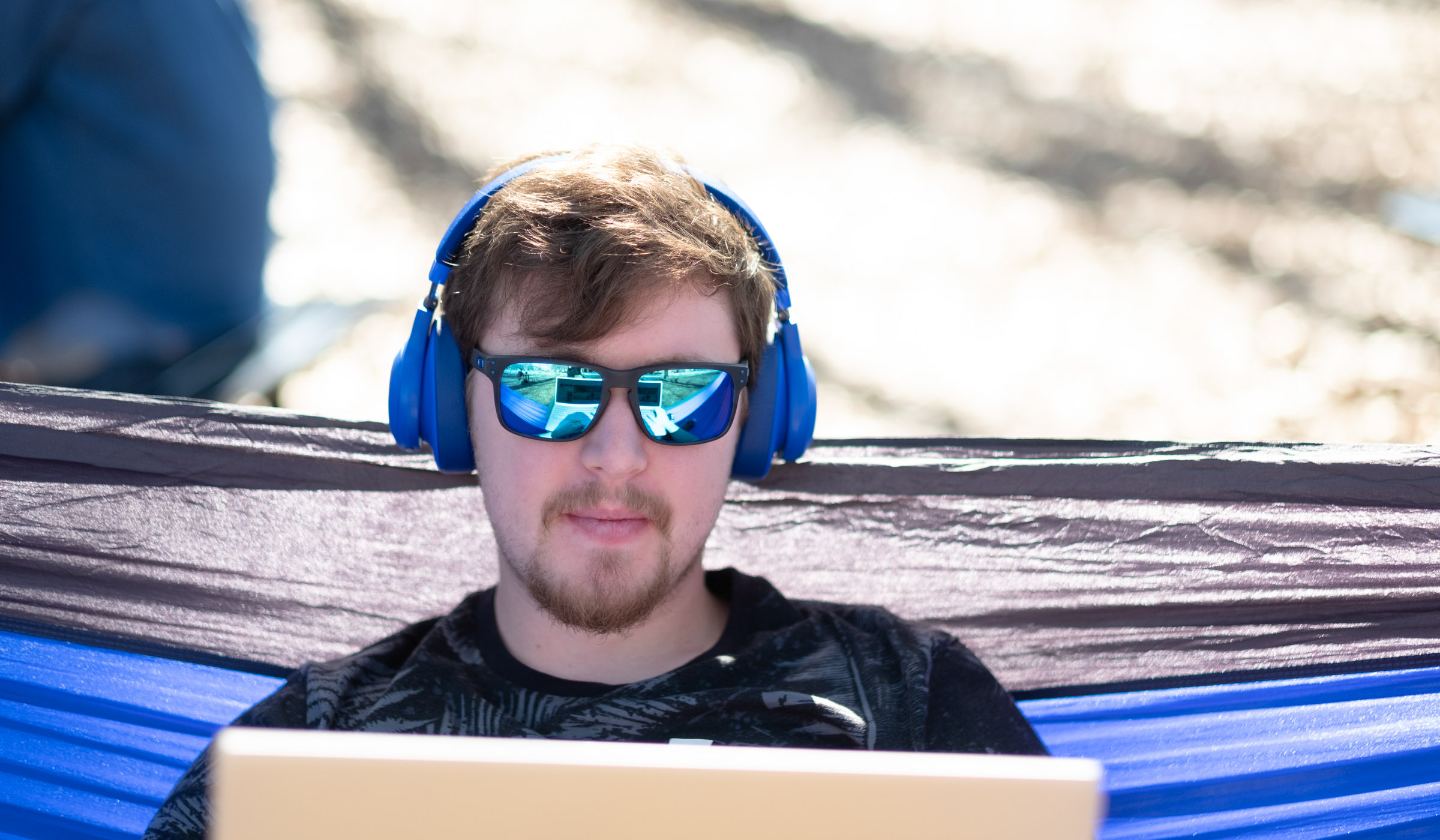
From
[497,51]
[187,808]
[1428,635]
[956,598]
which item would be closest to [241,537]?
[187,808]

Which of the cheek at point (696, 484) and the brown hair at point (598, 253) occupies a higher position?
the brown hair at point (598, 253)

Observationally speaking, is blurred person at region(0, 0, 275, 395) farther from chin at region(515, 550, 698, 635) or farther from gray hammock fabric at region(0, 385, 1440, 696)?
chin at region(515, 550, 698, 635)

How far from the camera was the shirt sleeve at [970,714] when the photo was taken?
51.4 inches

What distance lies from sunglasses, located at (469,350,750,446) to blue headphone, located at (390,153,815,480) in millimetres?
109

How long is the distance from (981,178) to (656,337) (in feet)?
15.5

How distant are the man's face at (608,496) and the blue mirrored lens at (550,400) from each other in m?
0.02

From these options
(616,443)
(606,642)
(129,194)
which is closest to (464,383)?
(616,443)

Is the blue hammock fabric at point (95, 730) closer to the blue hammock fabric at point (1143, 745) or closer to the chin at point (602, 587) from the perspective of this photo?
the blue hammock fabric at point (1143, 745)

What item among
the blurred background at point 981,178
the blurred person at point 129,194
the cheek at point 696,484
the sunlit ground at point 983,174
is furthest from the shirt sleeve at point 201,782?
the sunlit ground at point 983,174

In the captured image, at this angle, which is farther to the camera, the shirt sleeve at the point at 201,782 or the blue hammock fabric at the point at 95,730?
the blue hammock fabric at the point at 95,730

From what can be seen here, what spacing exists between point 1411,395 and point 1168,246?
1.29m

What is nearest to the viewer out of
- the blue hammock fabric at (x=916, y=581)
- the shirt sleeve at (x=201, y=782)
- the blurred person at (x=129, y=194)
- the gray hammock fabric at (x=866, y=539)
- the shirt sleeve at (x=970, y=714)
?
the shirt sleeve at (x=201, y=782)

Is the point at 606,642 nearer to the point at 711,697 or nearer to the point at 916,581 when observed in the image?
the point at 711,697

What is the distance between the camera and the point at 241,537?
5.83 ft
